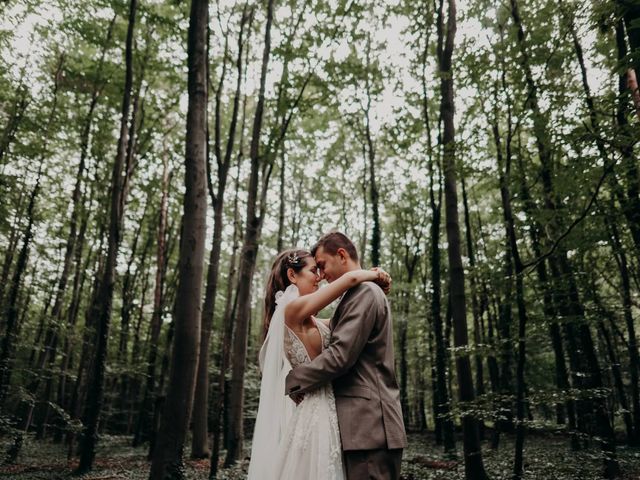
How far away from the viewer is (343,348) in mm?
2256

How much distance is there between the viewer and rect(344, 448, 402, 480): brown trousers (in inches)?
86.4

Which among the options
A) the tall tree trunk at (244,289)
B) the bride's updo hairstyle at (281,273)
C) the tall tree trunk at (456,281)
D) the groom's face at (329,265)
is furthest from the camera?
the tall tree trunk at (244,289)

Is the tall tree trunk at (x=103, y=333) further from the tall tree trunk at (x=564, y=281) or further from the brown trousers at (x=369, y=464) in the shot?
the brown trousers at (x=369, y=464)

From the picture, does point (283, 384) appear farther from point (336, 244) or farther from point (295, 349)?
point (336, 244)

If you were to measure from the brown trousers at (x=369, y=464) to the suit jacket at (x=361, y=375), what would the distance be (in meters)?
0.06

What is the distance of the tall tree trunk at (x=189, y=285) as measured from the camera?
4734 mm

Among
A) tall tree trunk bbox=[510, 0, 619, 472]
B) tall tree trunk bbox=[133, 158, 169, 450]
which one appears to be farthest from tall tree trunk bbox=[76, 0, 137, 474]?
tall tree trunk bbox=[510, 0, 619, 472]

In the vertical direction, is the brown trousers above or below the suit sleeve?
Answer: below

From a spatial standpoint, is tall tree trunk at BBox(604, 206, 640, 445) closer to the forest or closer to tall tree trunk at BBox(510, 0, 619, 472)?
the forest

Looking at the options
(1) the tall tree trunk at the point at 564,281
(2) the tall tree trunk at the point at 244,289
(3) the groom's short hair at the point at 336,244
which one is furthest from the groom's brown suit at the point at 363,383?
(2) the tall tree trunk at the point at 244,289

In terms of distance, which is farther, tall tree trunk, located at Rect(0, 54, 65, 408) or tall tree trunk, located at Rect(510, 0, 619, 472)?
tall tree trunk, located at Rect(0, 54, 65, 408)

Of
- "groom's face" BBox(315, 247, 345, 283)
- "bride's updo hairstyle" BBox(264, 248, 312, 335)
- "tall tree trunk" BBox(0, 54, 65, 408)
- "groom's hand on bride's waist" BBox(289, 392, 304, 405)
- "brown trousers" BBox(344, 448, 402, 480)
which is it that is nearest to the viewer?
"brown trousers" BBox(344, 448, 402, 480)

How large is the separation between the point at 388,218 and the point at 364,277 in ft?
81.6

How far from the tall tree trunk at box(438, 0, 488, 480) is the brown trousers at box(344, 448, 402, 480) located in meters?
4.21
